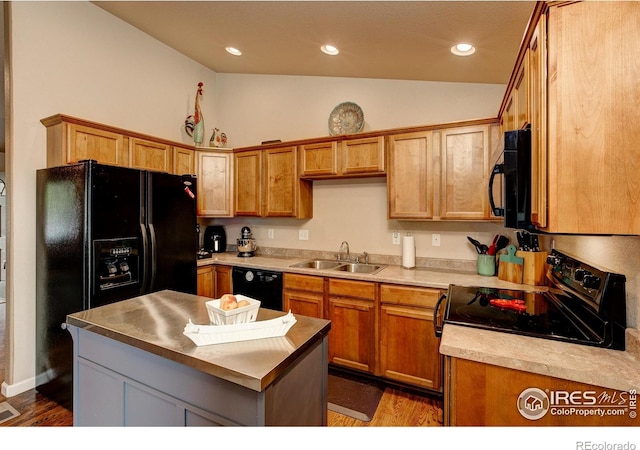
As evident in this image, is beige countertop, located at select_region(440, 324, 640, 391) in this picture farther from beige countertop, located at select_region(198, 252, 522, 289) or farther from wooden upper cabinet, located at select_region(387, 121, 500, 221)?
wooden upper cabinet, located at select_region(387, 121, 500, 221)

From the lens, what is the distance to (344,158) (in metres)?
2.95

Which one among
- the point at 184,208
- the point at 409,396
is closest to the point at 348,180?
the point at 184,208

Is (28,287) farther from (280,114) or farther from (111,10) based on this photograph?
(280,114)

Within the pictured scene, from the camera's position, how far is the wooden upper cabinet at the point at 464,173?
241 centimetres

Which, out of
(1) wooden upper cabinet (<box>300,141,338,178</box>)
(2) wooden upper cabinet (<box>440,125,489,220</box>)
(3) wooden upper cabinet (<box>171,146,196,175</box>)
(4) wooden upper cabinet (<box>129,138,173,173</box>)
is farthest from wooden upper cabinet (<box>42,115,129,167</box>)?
(2) wooden upper cabinet (<box>440,125,489,220</box>)

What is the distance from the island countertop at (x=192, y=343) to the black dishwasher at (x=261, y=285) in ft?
4.38

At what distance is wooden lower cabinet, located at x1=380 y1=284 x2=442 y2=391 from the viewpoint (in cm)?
228

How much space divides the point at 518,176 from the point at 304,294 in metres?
1.96

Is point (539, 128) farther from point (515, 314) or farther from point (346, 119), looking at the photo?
point (346, 119)

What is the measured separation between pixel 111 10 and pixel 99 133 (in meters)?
1.26

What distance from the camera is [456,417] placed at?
1198 mm

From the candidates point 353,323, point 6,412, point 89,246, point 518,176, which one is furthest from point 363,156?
point 6,412

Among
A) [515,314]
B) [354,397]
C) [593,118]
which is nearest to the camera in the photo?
[593,118]

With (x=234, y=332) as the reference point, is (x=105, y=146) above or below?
above
